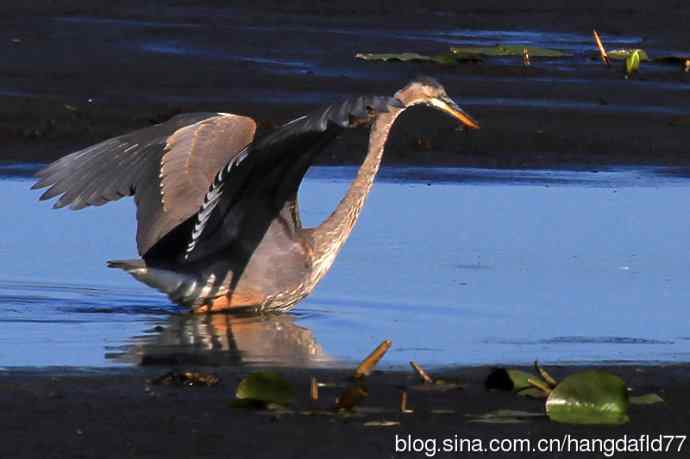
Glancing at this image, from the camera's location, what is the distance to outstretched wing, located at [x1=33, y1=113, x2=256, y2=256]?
8.60m

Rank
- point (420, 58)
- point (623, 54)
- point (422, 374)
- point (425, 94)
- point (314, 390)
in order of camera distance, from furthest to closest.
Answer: point (623, 54) < point (420, 58) < point (425, 94) < point (422, 374) < point (314, 390)

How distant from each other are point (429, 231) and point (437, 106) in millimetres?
1299

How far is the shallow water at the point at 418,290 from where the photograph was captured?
7.59m

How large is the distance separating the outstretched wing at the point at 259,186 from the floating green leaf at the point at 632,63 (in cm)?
978

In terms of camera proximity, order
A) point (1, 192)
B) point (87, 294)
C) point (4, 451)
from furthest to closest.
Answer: point (1, 192)
point (87, 294)
point (4, 451)

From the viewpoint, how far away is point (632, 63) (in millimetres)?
18047

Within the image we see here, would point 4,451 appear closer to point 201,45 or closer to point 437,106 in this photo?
point 437,106

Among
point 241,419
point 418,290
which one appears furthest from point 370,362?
point 418,290

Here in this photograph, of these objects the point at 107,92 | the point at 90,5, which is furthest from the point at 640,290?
the point at 90,5

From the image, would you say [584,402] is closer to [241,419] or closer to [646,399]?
[646,399]

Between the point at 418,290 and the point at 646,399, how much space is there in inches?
107

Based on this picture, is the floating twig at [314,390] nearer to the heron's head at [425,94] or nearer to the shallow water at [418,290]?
the shallow water at [418,290]

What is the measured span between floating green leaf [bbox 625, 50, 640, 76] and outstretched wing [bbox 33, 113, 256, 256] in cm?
978

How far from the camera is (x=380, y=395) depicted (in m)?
6.41
